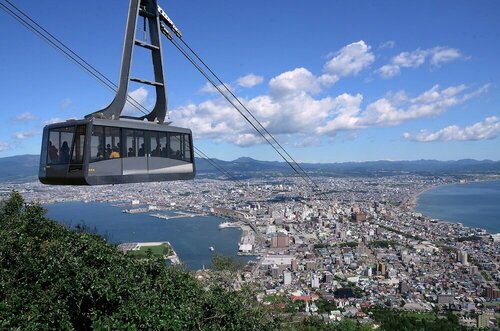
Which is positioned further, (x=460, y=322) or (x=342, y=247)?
(x=342, y=247)

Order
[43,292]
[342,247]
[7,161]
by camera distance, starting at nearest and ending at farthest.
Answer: [43,292], [342,247], [7,161]

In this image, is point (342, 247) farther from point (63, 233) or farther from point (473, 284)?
point (63, 233)

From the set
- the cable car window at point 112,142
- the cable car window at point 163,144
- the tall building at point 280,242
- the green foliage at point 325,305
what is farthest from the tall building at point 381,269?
the cable car window at point 112,142

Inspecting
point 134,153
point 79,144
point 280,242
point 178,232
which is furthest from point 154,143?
point 178,232

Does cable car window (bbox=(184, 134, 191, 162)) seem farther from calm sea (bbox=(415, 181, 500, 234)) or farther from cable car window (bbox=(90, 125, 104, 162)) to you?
calm sea (bbox=(415, 181, 500, 234))

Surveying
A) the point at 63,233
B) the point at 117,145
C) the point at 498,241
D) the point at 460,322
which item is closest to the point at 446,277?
the point at 460,322

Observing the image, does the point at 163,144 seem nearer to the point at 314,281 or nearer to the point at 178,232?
the point at 314,281
